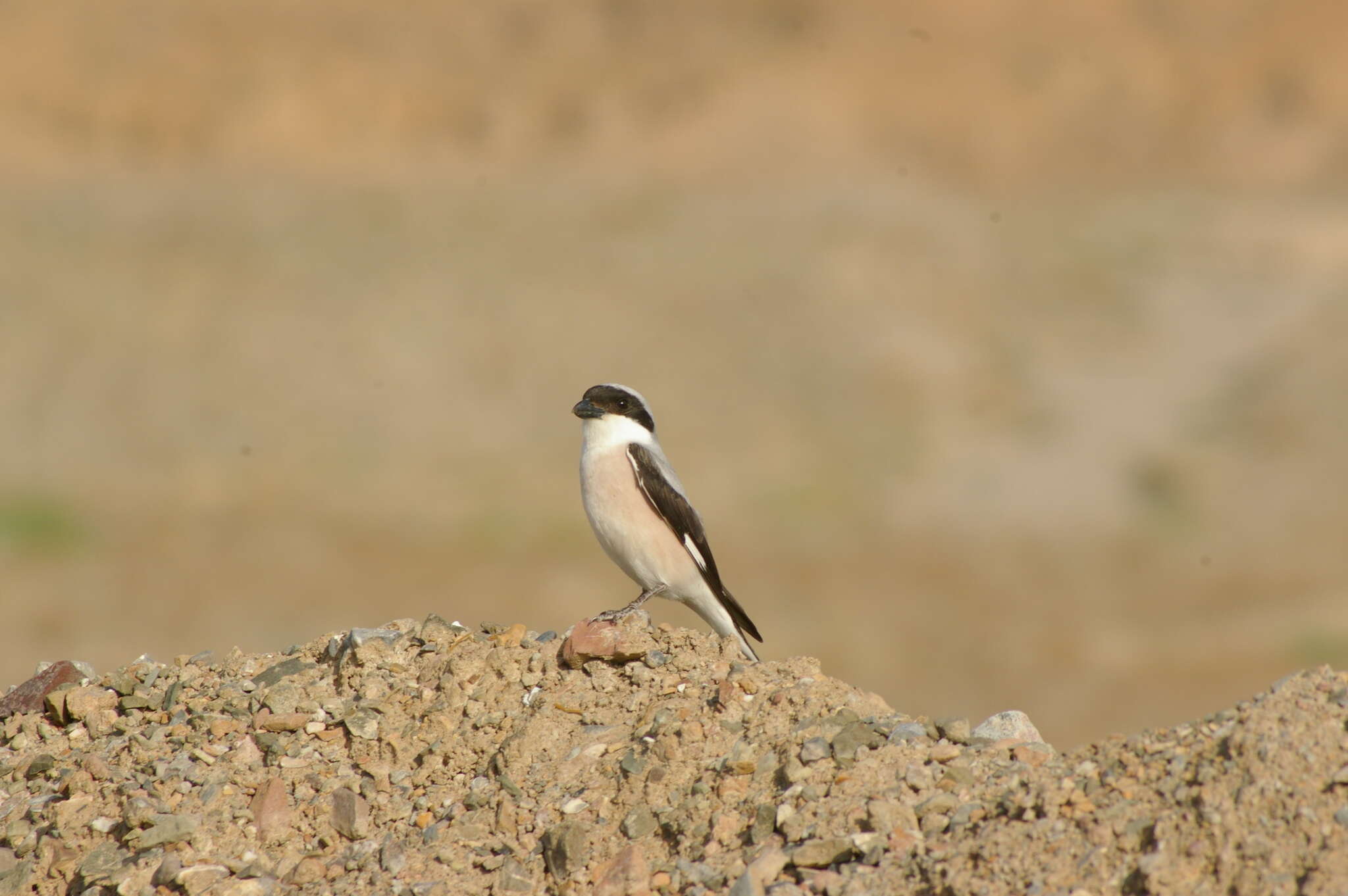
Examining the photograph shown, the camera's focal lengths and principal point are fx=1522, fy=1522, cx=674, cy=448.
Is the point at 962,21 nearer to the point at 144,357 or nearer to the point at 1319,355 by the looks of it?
the point at 1319,355

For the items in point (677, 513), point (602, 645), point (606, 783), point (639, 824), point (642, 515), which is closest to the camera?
point (639, 824)

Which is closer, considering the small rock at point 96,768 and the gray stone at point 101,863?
the gray stone at point 101,863

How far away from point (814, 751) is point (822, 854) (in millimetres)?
692

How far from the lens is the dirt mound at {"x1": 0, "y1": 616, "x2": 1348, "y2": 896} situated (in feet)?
18.5

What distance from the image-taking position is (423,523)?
3122 cm

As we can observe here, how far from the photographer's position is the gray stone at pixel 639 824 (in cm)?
655

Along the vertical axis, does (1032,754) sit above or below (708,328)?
below

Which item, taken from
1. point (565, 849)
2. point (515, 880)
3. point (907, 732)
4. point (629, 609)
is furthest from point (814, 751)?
point (629, 609)

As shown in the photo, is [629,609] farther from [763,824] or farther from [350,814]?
[763,824]

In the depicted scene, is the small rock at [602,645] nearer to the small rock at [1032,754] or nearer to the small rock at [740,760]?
the small rock at [740,760]

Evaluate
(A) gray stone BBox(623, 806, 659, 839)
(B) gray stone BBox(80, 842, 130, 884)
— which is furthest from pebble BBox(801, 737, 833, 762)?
(B) gray stone BBox(80, 842, 130, 884)

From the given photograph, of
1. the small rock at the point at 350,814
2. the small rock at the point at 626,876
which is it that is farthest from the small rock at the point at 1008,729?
the small rock at the point at 350,814

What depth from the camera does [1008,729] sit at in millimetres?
7172

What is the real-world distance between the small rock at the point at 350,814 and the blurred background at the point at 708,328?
44.3 feet
